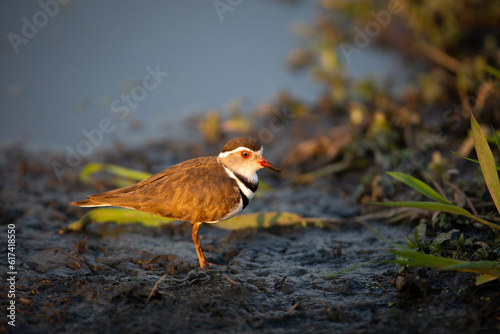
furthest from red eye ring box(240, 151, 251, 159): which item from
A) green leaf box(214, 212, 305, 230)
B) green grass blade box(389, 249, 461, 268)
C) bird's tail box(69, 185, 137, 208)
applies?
green grass blade box(389, 249, 461, 268)

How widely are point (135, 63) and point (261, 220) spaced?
232 inches

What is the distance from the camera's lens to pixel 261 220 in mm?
5273

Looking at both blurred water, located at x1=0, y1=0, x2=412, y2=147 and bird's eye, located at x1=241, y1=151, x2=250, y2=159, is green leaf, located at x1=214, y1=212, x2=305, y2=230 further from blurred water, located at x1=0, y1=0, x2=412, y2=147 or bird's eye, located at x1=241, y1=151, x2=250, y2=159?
blurred water, located at x1=0, y1=0, x2=412, y2=147

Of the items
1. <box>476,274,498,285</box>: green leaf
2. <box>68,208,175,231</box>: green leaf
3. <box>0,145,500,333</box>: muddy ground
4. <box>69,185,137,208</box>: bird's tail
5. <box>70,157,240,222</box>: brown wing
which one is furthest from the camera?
<box>68,208,175,231</box>: green leaf

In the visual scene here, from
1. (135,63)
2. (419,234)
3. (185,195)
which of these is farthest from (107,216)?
(135,63)

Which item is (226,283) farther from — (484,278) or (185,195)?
(484,278)

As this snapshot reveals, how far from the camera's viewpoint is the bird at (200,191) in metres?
4.35

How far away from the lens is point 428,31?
829cm

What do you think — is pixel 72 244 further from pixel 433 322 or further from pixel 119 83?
pixel 119 83

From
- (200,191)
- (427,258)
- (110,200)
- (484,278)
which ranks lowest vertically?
(484,278)

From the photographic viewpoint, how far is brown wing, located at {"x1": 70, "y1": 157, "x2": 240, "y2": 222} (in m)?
4.34

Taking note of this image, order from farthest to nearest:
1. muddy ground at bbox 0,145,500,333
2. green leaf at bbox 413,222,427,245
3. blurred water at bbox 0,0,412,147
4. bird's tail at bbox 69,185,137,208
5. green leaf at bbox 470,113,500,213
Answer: blurred water at bbox 0,0,412,147
bird's tail at bbox 69,185,137,208
green leaf at bbox 413,222,427,245
green leaf at bbox 470,113,500,213
muddy ground at bbox 0,145,500,333

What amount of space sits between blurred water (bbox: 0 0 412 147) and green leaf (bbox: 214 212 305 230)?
3.76 metres

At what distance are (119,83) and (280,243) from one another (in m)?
5.79
